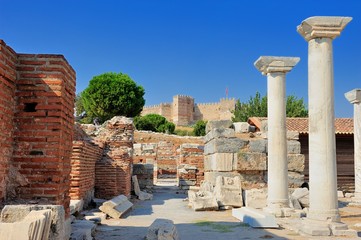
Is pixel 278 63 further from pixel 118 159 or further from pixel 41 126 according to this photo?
pixel 41 126

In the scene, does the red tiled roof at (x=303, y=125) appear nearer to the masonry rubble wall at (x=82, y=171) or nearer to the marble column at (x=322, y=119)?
the masonry rubble wall at (x=82, y=171)

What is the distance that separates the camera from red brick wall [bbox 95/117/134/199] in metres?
12.2

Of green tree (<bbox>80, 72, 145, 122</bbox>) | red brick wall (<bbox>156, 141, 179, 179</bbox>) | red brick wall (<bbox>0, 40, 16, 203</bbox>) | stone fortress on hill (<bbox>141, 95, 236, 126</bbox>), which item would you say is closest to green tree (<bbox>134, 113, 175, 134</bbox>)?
green tree (<bbox>80, 72, 145, 122</bbox>)

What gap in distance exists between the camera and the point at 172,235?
241 inches

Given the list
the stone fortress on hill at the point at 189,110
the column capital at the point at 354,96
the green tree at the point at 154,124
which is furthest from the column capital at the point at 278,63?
the stone fortress on hill at the point at 189,110

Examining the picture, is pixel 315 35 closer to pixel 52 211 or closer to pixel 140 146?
pixel 52 211

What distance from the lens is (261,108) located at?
41.2 metres

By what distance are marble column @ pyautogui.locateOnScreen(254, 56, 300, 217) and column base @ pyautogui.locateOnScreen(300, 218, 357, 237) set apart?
2.62m

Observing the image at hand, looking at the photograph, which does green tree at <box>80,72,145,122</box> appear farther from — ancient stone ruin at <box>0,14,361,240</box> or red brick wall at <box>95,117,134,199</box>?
red brick wall at <box>95,117,134,199</box>

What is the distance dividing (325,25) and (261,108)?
33905mm

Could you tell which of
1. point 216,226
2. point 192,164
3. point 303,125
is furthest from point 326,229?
point 303,125

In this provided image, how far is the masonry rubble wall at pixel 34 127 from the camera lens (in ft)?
17.5

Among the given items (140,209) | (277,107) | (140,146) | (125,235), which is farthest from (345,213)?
(140,146)

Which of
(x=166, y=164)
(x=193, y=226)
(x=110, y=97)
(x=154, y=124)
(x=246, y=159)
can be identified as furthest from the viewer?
(x=154, y=124)
